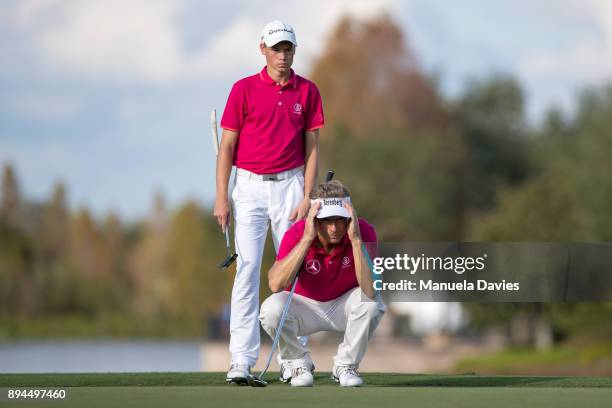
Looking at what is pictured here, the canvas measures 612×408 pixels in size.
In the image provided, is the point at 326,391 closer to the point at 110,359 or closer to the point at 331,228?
the point at 331,228

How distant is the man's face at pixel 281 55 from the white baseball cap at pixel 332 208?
1.22 m

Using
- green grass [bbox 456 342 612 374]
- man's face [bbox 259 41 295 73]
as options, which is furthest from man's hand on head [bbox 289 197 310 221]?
green grass [bbox 456 342 612 374]

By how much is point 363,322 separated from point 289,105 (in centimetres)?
170

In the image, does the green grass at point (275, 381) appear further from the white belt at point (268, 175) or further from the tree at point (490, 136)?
the tree at point (490, 136)

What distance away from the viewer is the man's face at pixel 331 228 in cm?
760

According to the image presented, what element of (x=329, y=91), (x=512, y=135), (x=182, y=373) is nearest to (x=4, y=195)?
Answer: (x=329, y=91)

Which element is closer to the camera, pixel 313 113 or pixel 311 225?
pixel 311 225

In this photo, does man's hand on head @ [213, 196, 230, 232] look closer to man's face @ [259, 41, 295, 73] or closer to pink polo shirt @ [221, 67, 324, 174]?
pink polo shirt @ [221, 67, 324, 174]

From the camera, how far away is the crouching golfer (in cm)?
759

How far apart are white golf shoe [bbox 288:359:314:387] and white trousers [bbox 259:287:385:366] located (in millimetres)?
71

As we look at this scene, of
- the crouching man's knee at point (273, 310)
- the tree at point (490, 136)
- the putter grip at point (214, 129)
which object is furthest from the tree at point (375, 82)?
the crouching man's knee at point (273, 310)

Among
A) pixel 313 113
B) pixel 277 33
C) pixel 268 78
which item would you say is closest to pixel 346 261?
pixel 313 113

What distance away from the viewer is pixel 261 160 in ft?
27.3

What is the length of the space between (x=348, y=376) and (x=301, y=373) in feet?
1.07
